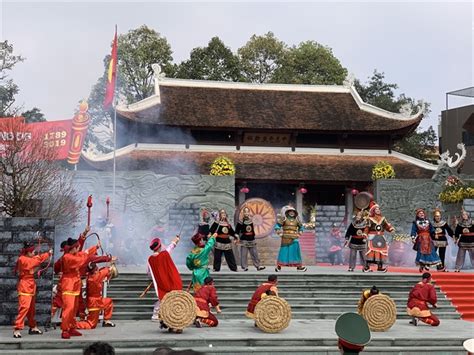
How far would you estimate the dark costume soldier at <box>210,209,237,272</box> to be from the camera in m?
14.9

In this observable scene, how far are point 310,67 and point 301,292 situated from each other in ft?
97.2

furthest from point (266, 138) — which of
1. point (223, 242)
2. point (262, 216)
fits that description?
point (223, 242)

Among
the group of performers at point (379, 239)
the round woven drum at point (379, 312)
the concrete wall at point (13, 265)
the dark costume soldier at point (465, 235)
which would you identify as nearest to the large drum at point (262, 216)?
the group of performers at point (379, 239)

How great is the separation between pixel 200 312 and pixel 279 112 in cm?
2001

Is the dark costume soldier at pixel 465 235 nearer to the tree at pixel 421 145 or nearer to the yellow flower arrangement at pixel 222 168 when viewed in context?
the yellow flower arrangement at pixel 222 168

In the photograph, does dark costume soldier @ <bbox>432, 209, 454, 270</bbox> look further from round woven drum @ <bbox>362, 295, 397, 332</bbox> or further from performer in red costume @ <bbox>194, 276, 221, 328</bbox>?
performer in red costume @ <bbox>194, 276, 221, 328</bbox>

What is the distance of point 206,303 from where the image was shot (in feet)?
36.0

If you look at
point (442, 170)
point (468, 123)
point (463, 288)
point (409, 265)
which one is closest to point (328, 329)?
point (463, 288)

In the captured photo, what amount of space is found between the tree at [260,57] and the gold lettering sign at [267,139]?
13091mm

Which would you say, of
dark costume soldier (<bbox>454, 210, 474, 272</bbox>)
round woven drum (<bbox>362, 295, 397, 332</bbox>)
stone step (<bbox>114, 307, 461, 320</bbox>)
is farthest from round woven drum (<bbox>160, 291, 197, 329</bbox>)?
dark costume soldier (<bbox>454, 210, 474, 272</bbox>)

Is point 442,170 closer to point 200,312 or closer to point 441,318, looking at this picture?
point 441,318

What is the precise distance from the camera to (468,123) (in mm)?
36938

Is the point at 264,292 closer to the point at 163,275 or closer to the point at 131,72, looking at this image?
the point at 163,275

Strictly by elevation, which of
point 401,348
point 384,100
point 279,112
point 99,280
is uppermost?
point 384,100
